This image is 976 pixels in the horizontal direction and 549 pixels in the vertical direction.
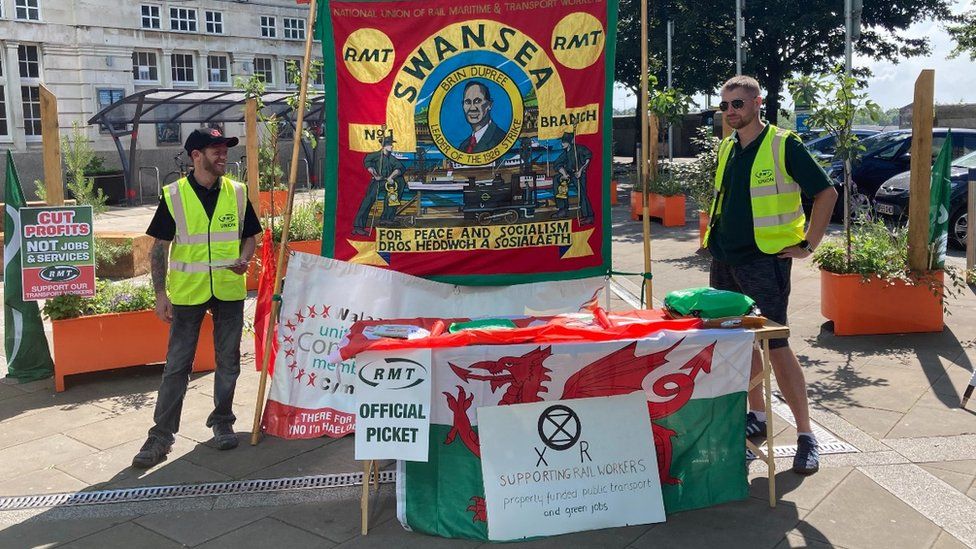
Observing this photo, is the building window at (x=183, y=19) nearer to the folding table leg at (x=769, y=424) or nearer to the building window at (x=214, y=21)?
the building window at (x=214, y=21)

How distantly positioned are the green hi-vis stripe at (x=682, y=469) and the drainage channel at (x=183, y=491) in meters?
0.68

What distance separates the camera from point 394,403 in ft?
13.6

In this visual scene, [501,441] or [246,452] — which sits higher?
[501,441]

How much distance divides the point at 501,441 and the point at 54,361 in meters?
4.16

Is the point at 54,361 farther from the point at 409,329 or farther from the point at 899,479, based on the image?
the point at 899,479

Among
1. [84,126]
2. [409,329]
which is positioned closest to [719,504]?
[409,329]

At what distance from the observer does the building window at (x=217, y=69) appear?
33.9 m

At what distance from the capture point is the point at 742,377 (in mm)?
4426

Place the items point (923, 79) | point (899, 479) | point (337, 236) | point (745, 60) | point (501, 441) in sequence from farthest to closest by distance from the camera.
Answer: point (745, 60) → point (923, 79) → point (337, 236) → point (899, 479) → point (501, 441)

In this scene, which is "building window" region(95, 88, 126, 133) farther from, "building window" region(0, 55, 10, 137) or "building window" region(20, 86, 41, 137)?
"building window" region(0, 55, 10, 137)

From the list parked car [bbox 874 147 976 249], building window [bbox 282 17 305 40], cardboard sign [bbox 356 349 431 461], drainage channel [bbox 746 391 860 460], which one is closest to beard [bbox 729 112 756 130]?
drainage channel [bbox 746 391 860 460]

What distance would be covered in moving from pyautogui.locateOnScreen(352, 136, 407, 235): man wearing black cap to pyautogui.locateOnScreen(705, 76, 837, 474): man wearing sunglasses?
1.92 metres

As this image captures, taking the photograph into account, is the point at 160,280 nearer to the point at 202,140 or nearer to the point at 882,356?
the point at 202,140

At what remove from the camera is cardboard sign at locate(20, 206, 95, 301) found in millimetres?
6715
